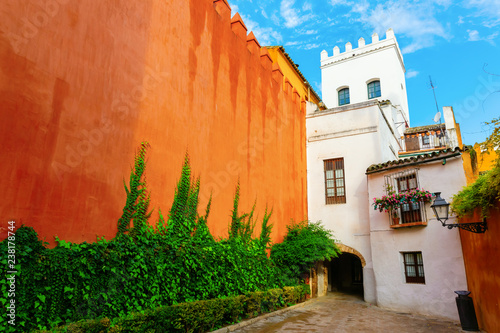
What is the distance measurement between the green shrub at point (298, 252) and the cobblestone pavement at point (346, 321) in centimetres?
109

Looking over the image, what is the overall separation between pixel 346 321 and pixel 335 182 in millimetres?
5774

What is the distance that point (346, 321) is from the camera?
8.39 m

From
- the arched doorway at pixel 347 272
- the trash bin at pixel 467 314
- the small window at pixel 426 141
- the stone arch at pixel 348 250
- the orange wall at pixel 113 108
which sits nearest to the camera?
the orange wall at pixel 113 108

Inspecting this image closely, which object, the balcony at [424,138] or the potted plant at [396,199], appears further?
the balcony at [424,138]

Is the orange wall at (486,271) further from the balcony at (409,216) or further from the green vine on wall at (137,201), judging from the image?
the green vine on wall at (137,201)

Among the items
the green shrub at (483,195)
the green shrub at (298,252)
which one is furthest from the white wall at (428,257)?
the green shrub at (483,195)

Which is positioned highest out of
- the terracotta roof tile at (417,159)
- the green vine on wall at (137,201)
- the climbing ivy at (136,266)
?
the terracotta roof tile at (417,159)

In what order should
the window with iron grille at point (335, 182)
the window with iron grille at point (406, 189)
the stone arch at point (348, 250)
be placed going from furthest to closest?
the window with iron grille at point (335, 182)
the stone arch at point (348, 250)
the window with iron grille at point (406, 189)

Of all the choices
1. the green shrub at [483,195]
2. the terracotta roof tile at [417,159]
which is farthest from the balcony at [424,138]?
the green shrub at [483,195]

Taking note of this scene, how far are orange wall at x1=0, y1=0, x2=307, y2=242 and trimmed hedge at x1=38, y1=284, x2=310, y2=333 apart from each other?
130 cm

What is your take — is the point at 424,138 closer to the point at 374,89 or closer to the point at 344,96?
the point at 374,89

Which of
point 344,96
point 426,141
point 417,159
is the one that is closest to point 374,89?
point 344,96

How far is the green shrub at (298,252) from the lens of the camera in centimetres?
1043

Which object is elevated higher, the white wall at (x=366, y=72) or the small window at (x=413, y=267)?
the white wall at (x=366, y=72)
